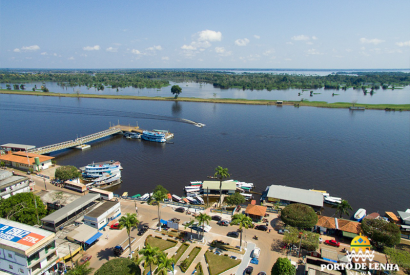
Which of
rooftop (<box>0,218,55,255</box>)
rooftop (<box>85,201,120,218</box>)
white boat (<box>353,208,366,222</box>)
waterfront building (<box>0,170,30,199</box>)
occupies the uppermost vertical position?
rooftop (<box>0,218,55,255</box>)

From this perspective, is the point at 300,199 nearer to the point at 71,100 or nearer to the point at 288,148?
the point at 288,148

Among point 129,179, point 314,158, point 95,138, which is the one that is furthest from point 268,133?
point 95,138

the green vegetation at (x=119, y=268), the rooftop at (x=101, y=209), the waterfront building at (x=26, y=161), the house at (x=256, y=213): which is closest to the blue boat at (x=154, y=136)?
the waterfront building at (x=26, y=161)

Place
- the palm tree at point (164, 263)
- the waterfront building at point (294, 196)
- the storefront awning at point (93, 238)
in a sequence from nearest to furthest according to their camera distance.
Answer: the palm tree at point (164, 263)
the storefront awning at point (93, 238)
the waterfront building at point (294, 196)

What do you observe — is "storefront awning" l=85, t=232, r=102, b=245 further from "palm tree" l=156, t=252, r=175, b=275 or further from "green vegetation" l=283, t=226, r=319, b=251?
"green vegetation" l=283, t=226, r=319, b=251

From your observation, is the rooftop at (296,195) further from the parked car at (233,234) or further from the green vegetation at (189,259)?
the green vegetation at (189,259)

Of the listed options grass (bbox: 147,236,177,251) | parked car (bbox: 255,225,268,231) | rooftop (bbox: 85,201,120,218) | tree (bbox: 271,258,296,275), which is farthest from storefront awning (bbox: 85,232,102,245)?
tree (bbox: 271,258,296,275)
